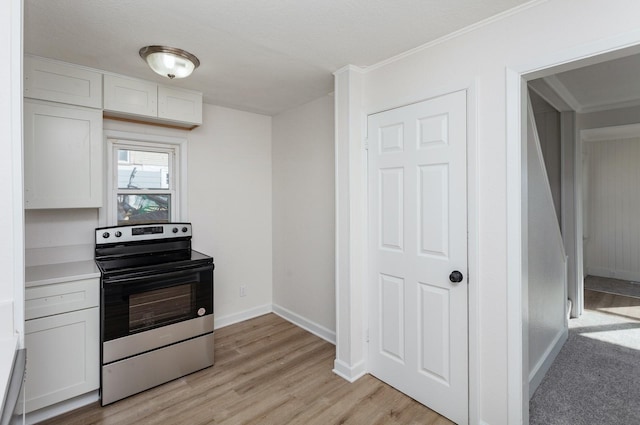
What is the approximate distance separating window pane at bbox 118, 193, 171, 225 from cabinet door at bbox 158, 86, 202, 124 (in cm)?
81

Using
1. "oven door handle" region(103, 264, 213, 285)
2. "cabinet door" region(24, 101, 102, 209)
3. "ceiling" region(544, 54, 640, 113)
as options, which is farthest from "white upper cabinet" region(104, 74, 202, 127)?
"ceiling" region(544, 54, 640, 113)

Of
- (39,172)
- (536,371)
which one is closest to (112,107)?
(39,172)

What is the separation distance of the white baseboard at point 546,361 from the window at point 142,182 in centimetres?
328

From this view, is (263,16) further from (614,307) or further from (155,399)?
(614,307)

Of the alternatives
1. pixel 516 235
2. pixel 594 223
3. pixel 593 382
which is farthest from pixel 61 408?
pixel 594 223

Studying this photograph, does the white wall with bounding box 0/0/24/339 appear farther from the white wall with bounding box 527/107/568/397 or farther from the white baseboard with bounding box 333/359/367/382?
the white wall with bounding box 527/107/568/397

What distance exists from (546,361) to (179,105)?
372cm

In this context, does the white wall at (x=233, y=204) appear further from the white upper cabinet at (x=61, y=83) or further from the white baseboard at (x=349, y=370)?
the white baseboard at (x=349, y=370)

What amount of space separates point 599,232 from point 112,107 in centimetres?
704

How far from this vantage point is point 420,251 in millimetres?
2154

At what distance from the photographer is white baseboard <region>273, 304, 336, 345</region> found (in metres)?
3.13

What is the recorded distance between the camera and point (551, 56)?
158 centimetres

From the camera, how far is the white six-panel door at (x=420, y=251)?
6.44 feet

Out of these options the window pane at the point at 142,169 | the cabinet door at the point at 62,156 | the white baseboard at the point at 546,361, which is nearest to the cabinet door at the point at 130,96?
the cabinet door at the point at 62,156
